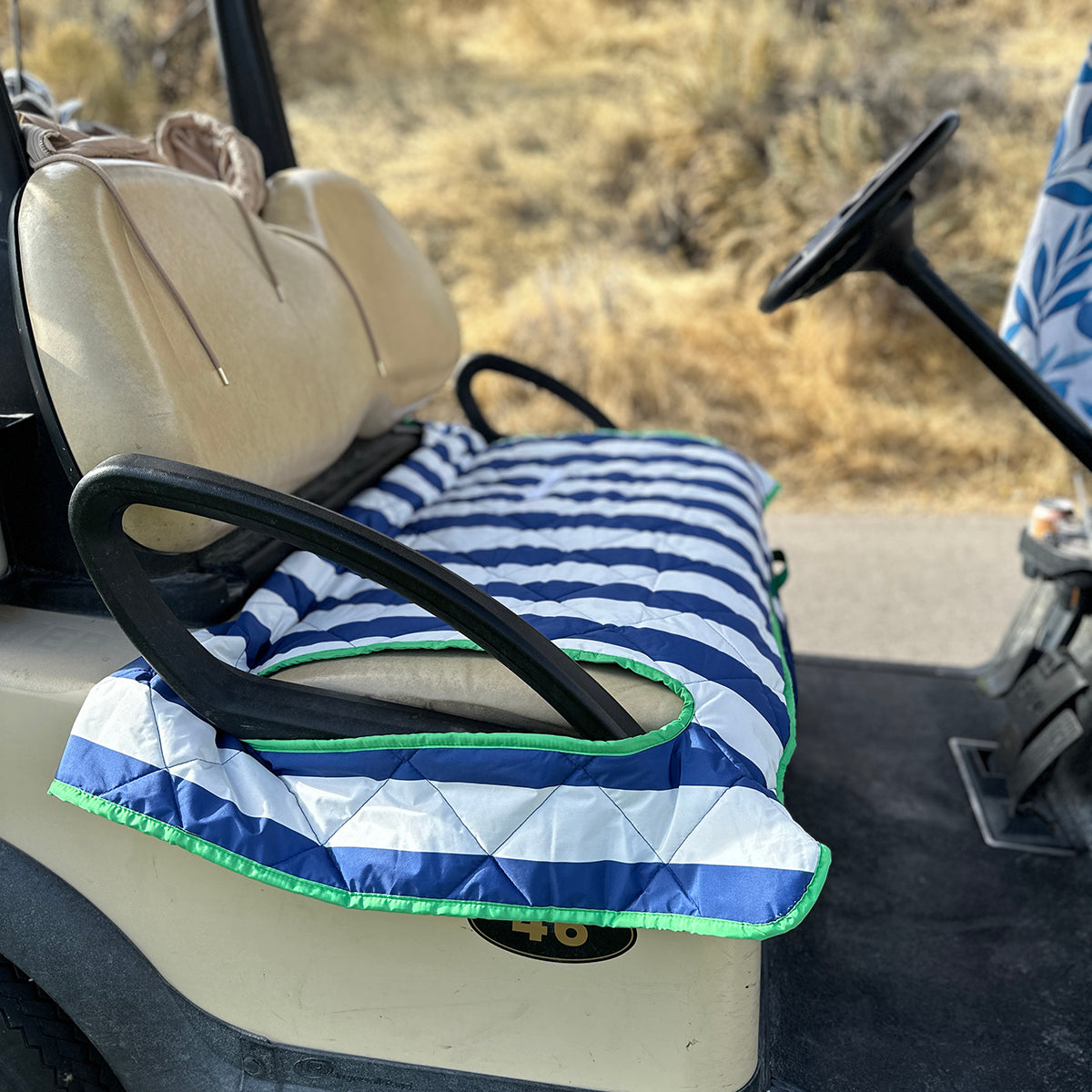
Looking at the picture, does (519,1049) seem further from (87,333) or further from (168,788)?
(87,333)

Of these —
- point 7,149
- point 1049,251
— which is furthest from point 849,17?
point 7,149

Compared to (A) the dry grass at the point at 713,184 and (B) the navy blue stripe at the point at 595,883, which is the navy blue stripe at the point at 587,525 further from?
(A) the dry grass at the point at 713,184

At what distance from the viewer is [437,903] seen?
37.5 inches

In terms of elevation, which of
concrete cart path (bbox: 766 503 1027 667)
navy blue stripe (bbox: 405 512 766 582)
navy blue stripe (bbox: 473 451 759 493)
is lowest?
concrete cart path (bbox: 766 503 1027 667)

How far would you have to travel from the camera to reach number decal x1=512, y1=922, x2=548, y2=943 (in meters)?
0.99

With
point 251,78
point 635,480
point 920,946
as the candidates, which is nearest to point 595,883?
point 920,946

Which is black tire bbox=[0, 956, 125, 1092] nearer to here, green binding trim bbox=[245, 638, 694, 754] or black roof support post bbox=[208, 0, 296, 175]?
green binding trim bbox=[245, 638, 694, 754]

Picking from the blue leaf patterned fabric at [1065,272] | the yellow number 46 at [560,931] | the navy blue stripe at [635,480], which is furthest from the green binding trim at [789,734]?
the blue leaf patterned fabric at [1065,272]

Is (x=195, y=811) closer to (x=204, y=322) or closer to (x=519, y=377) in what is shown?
(x=204, y=322)

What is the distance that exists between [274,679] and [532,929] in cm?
38

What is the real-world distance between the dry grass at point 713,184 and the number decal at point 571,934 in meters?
2.98

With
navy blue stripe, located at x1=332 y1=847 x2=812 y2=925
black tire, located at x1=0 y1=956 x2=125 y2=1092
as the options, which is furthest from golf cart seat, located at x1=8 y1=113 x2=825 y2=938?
black tire, located at x1=0 y1=956 x2=125 y2=1092

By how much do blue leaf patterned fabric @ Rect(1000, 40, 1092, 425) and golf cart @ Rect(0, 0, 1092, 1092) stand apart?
35 cm

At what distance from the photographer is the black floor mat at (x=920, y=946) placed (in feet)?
4.08
